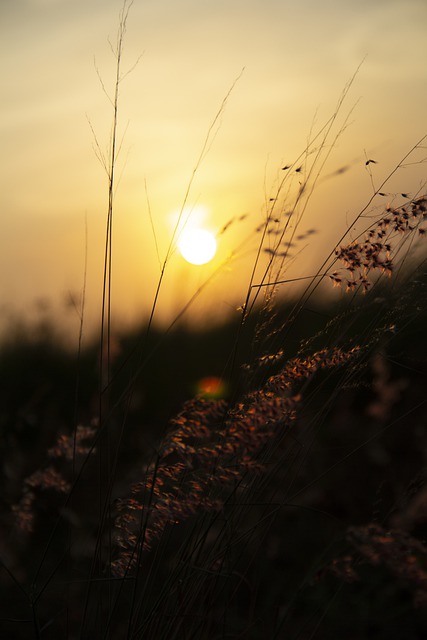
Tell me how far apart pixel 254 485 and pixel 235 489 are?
0.18 m

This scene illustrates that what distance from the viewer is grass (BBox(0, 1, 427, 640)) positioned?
1.40 meters

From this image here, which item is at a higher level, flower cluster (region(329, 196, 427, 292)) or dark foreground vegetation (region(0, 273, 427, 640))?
flower cluster (region(329, 196, 427, 292))

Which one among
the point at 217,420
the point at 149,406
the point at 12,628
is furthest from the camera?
the point at 149,406

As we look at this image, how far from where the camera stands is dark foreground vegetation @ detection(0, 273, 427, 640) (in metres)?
1.40

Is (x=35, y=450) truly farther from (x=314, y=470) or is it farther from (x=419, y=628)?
(x=419, y=628)

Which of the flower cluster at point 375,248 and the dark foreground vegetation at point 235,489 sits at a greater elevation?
the flower cluster at point 375,248

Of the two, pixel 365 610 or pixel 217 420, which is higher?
pixel 217 420

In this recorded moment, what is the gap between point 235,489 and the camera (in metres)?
1.39

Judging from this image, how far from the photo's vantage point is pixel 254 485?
156cm

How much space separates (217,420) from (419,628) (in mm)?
781

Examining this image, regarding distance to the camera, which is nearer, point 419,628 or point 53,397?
point 419,628

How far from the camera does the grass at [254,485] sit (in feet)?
4.59

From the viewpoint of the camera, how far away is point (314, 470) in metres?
A: 2.27

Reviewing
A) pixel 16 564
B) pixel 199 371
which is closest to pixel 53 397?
pixel 199 371
